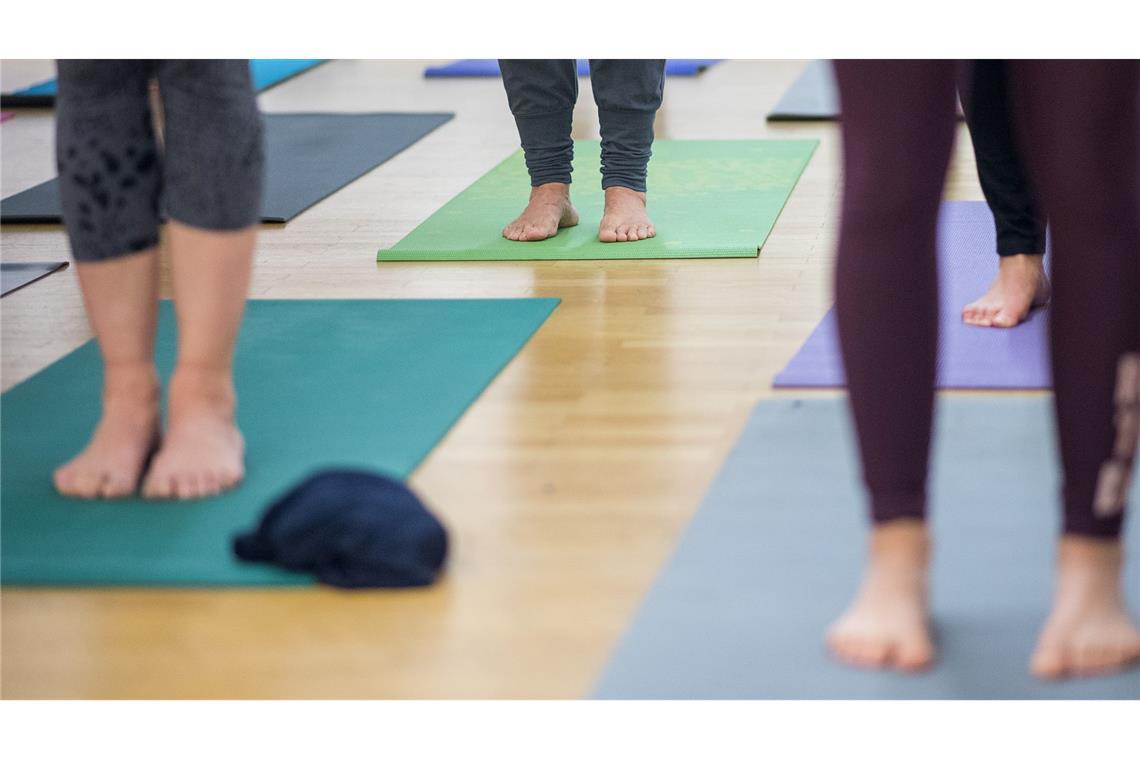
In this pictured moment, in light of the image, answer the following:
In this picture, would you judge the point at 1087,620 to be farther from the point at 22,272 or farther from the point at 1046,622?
the point at 22,272

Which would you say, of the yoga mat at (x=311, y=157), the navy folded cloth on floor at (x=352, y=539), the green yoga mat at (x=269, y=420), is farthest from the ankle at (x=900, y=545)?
the yoga mat at (x=311, y=157)

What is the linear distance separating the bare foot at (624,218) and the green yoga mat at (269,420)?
1.46 ft

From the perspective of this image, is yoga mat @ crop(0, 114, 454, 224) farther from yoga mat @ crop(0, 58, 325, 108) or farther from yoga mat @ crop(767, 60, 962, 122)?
yoga mat @ crop(767, 60, 962, 122)

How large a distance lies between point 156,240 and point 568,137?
1331mm

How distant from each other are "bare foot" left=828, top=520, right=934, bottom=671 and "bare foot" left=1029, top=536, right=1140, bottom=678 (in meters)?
0.10

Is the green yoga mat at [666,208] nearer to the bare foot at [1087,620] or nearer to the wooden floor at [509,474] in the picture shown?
the wooden floor at [509,474]

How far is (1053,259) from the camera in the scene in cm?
123

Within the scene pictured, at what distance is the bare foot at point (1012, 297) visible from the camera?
2.17 metres

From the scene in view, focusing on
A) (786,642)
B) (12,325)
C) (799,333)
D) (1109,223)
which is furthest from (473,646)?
(12,325)

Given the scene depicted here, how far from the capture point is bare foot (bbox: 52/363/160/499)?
65.6 inches

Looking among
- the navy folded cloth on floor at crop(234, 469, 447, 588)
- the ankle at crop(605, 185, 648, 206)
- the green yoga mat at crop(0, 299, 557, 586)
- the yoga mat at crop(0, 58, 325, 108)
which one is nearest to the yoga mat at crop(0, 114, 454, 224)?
the yoga mat at crop(0, 58, 325, 108)

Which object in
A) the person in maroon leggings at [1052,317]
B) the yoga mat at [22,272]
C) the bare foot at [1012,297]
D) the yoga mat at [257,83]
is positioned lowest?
the yoga mat at [257,83]
